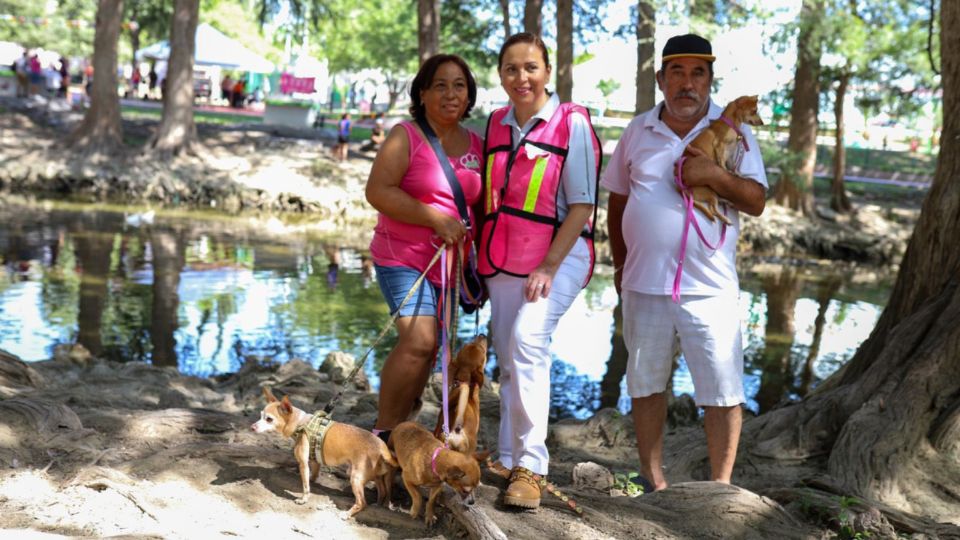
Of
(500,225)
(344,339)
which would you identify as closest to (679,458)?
(500,225)

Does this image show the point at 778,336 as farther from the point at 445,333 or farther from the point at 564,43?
the point at 445,333

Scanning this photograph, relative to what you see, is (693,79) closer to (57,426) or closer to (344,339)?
(57,426)

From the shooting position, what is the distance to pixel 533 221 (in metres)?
4.44

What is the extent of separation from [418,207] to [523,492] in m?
1.20

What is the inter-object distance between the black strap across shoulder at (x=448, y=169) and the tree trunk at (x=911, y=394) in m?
2.36

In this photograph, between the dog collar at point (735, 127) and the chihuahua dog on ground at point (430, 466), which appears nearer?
the chihuahua dog on ground at point (430, 466)

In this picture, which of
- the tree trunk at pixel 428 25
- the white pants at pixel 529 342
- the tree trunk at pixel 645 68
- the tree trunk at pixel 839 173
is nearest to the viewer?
the white pants at pixel 529 342

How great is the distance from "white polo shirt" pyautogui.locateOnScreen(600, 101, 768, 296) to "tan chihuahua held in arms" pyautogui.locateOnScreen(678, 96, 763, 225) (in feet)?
0.13

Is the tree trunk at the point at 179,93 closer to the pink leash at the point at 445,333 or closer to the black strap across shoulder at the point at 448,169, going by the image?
the black strap across shoulder at the point at 448,169

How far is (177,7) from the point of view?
2588 cm

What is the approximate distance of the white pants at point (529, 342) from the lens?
Answer: 441 cm

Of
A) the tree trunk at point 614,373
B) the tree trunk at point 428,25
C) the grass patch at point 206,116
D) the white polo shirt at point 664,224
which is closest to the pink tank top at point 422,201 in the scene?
the white polo shirt at point 664,224

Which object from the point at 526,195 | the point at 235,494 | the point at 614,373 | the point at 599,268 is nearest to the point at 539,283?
the point at 526,195

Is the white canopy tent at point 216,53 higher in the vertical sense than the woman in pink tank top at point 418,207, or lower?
higher
